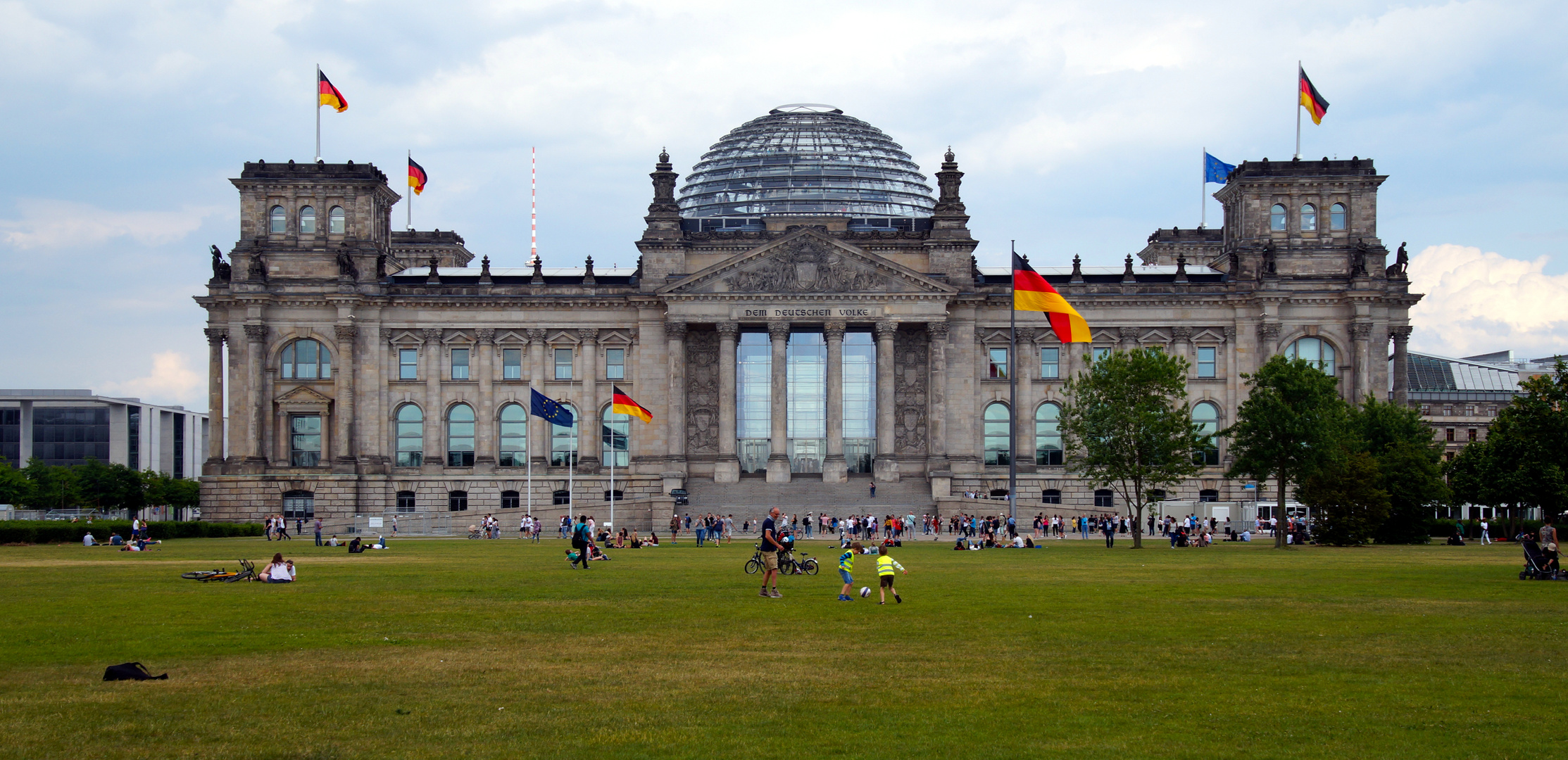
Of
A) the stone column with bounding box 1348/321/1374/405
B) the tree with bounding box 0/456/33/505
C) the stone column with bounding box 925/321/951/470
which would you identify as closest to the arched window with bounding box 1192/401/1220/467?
the stone column with bounding box 1348/321/1374/405

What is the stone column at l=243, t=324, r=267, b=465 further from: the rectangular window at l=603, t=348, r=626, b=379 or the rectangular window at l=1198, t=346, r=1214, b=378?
the rectangular window at l=1198, t=346, r=1214, b=378

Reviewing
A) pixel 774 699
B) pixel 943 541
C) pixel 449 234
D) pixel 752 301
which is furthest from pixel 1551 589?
pixel 449 234

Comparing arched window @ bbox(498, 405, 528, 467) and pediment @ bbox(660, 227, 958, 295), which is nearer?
pediment @ bbox(660, 227, 958, 295)

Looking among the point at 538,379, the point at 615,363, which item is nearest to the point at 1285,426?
the point at 615,363

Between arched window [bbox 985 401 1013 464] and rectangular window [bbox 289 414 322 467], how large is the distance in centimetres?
4855

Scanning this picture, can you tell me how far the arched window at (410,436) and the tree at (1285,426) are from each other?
61.3 metres

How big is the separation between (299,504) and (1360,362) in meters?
76.1

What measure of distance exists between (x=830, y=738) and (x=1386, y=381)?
337 ft

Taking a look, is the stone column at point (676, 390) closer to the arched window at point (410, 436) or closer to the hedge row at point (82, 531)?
the arched window at point (410, 436)

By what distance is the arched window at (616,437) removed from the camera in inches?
4478

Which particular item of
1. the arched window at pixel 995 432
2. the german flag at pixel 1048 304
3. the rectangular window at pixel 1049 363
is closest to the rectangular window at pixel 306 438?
the arched window at pixel 995 432

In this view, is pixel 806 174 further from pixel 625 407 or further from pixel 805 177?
pixel 625 407

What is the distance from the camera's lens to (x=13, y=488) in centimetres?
A: 12400

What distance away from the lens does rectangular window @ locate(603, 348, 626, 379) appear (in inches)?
4503
